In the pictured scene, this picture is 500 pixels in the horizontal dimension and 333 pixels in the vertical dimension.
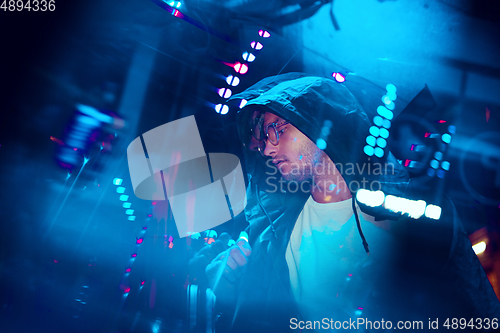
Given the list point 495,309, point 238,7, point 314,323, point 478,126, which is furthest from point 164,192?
point 478,126

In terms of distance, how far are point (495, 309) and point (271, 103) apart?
1.53 metres

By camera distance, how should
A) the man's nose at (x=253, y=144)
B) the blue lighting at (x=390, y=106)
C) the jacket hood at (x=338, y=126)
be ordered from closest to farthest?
1. the jacket hood at (x=338, y=126)
2. the blue lighting at (x=390, y=106)
3. the man's nose at (x=253, y=144)

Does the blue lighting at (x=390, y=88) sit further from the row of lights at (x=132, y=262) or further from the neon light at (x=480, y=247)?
the row of lights at (x=132, y=262)

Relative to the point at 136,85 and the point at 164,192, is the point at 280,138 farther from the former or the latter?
the point at 136,85

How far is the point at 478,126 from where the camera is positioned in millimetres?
1683

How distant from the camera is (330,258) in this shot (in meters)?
1.32

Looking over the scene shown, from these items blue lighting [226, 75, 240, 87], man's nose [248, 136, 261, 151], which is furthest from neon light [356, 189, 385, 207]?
blue lighting [226, 75, 240, 87]

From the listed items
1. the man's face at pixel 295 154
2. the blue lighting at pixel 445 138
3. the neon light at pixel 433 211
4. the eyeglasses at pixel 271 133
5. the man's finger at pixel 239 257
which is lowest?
the man's finger at pixel 239 257

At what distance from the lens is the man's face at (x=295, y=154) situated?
1411mm

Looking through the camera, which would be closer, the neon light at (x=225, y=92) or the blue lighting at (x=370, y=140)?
the blue lighting at (x=370, y=140)

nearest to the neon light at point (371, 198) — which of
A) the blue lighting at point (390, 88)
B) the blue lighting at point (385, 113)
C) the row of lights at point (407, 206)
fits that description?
the row of lights at point (407, 206)

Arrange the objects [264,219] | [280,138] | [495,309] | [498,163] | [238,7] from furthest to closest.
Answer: [238,7] < [498,163] < [264,219] < [280,138] < [495,309]

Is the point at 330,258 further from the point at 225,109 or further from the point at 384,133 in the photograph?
the point at 225,109

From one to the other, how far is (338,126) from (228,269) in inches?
44.9
